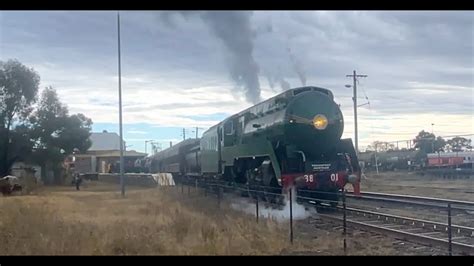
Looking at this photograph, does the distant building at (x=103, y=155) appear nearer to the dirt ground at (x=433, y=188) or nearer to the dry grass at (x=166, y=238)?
the dirt ground at (x=433, y=188)

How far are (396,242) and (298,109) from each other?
25.6 ft

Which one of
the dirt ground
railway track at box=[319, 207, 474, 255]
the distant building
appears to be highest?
the distant building

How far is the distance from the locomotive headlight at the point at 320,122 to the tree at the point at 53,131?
15770 millimetres

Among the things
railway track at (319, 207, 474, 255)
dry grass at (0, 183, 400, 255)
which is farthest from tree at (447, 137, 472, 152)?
dry grass at (0, 183, 400, 255)

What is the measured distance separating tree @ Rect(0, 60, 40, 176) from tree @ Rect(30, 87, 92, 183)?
771 millimetres

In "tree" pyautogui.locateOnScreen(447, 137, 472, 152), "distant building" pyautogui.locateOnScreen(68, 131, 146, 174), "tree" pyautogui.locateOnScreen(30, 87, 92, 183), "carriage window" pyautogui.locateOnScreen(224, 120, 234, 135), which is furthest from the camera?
"tree" pyautogui.locateOnScreen(447, 137, 472, 152)

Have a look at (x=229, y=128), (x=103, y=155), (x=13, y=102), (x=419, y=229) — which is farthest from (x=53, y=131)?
(x=419, y=229)

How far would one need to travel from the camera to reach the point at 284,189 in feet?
59.5

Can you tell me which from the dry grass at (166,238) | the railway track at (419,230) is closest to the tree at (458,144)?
the railway track at (419,230)

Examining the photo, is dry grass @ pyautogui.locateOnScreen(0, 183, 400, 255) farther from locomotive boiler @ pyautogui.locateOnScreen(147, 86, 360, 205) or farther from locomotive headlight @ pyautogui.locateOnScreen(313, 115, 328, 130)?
locomotive headlight @ pyautogui.locateOnScreen(313, 115, 328, 130)

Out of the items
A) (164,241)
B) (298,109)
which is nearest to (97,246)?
(164,241)

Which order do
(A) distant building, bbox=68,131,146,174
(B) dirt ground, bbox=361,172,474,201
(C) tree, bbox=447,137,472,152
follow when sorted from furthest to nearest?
1. (C) tree, bbox=447,137,472,152
2. (A) distant building, bbox=68,131,146,174
3. (B) dirt ground, bbox=361,172,474,201

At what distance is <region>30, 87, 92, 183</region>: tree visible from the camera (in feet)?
99.3

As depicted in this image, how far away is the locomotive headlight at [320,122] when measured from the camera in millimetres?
19203
